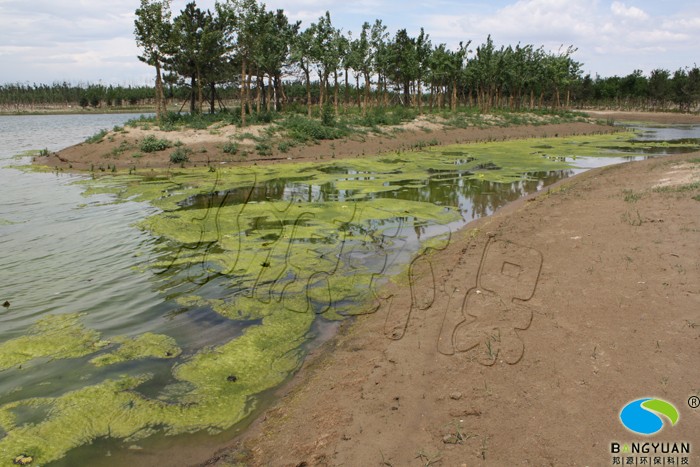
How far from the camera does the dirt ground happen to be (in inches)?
152

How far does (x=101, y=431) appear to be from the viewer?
15.5ft

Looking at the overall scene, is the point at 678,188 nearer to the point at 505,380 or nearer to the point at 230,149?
the point at 505,380

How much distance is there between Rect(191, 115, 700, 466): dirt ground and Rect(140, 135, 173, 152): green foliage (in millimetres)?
22093

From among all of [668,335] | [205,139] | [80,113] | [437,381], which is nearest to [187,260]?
[437,381]

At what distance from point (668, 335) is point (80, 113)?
119883mm

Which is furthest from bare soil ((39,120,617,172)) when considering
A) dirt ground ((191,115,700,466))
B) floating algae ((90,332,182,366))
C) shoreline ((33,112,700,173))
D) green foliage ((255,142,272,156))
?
dirt ground ((191,115,700,466))

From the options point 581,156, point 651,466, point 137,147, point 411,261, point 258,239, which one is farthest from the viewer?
point 581,156

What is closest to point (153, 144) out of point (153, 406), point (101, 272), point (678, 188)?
point (101, 272)

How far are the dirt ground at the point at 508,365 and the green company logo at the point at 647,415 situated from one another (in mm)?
70

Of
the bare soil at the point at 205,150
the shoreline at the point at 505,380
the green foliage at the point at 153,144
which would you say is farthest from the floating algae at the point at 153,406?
the green foliage at the point at 153,144

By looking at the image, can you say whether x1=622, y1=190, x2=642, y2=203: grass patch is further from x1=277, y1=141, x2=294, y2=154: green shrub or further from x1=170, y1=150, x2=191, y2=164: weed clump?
x1=170, y1=150, x2=191, y2=164: weed clump

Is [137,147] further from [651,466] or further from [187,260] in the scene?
[651,466]

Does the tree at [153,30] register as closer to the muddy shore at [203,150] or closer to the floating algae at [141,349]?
the muddy shore at [203,150]

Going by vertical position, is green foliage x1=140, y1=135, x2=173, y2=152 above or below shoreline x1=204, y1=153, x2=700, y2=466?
above
